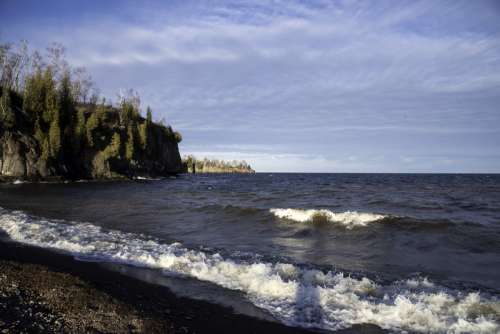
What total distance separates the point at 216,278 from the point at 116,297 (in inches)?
92.5

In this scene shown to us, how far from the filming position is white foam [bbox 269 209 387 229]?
1542 centimetres

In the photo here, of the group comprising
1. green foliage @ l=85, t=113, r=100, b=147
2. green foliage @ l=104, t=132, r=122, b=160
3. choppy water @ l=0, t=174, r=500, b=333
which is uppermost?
Answer: green foliage @ l=85, t=113, r=100, b=147

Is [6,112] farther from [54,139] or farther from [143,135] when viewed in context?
[143,135]

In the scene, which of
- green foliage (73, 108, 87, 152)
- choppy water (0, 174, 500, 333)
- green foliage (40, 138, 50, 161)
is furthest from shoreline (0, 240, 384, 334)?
green foliage (73, 108, 87, 152)

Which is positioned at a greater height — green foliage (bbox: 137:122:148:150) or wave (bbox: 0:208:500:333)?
green foliage (bbox: 137:122:148:150)

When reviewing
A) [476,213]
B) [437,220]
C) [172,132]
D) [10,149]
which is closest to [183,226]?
[437,220]

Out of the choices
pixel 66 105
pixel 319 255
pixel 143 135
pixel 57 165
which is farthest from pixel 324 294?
pixel 143 135

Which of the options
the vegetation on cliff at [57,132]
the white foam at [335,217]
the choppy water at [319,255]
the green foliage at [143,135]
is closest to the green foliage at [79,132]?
the vegetation on cliff at [57,132]

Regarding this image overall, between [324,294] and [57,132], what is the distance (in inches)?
2419

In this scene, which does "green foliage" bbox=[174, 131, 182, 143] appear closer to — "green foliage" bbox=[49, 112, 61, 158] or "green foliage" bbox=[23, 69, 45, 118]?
"green foliage" bbox=[23, 69, 45, 118]

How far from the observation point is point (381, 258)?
9875 millimetres

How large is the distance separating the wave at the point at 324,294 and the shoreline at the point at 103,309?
0.47 metres

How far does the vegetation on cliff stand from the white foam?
50996 mm

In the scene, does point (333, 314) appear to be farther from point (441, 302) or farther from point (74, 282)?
point (74, 282)
